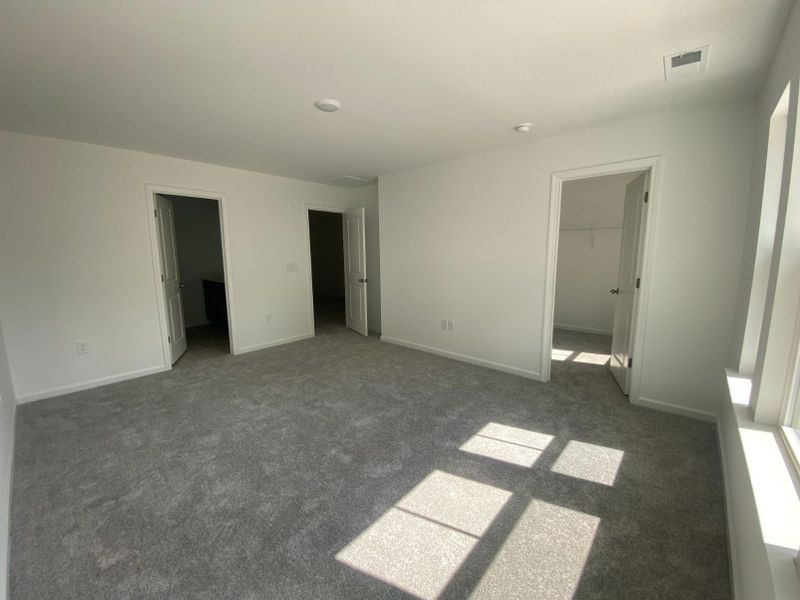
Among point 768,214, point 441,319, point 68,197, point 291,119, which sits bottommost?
point 441,319

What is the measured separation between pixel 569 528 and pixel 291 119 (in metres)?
3.27

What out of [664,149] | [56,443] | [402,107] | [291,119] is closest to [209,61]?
[291,119]

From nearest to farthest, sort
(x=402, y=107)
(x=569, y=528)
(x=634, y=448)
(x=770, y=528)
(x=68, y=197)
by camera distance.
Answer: (x=770, y=528)
(x=569, y=528)
(x=634, y=448)
(x=402, y=107)
(x=68, y=197)

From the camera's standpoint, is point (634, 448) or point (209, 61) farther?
point (634, 448)

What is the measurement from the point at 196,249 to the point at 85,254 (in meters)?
2.89

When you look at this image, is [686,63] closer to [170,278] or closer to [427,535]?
[427,535]

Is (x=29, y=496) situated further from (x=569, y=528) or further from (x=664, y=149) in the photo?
(x=664, y=149)

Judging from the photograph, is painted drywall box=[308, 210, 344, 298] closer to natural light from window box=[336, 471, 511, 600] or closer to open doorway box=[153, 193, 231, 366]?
open doorway box=[153, 193, 231, 366]

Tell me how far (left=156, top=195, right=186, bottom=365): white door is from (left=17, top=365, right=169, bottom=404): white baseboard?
0.29m

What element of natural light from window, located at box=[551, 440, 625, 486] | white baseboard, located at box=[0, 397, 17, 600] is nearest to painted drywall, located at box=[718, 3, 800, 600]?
natural light from window, located at box=[551, 440, 625, 486]

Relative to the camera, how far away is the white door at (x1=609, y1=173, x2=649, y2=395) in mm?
3020

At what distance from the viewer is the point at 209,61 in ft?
6.12

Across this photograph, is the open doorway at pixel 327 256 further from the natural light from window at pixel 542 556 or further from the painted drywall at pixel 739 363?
the painted drywall at pixel 739 363

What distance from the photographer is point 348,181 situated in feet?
16.6
